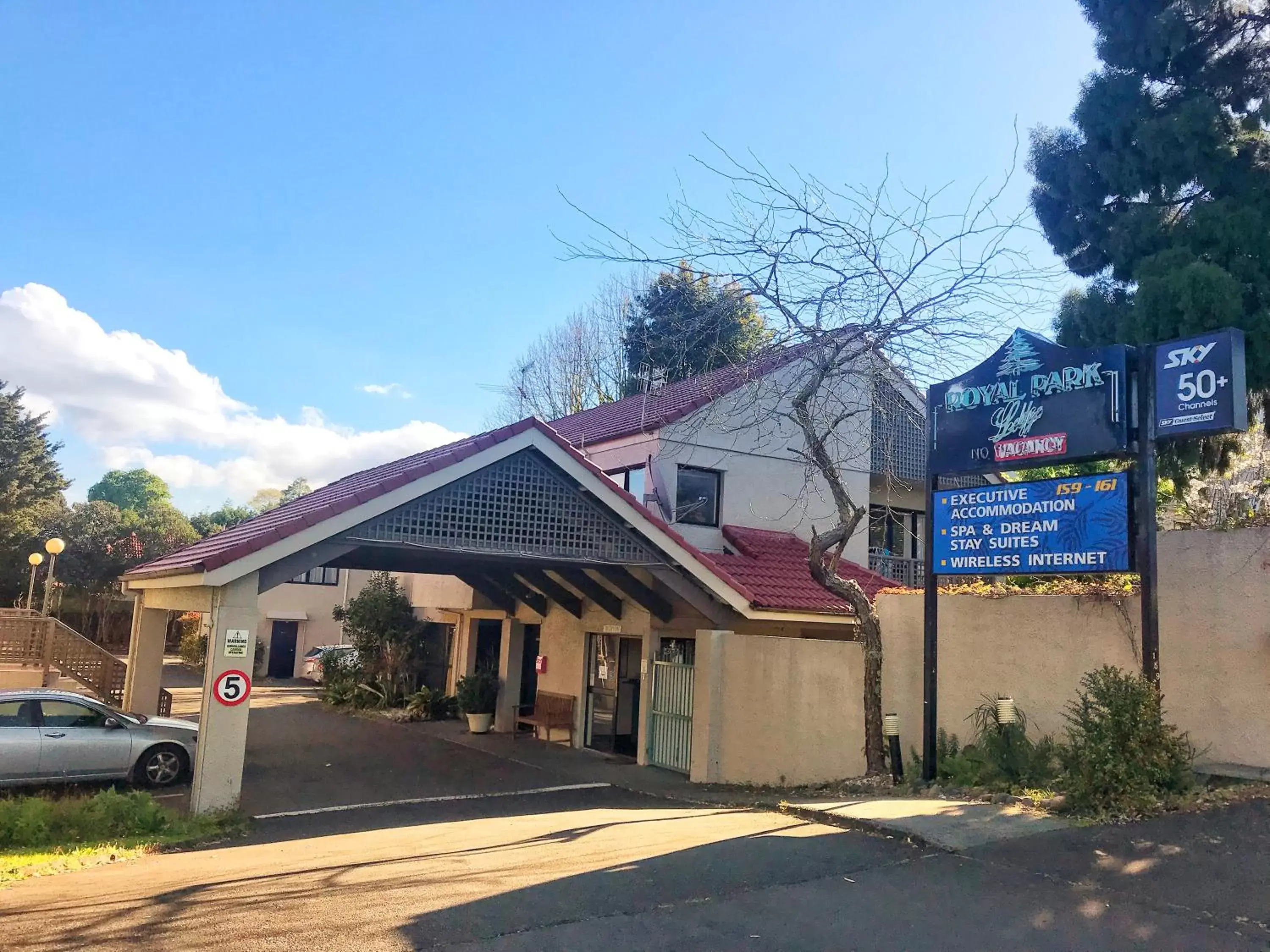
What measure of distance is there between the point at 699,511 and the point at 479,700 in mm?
5860

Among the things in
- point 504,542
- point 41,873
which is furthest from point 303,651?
point 41,873

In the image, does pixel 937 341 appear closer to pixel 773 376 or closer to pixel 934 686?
pixel 934 686

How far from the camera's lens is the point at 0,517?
39.6 meters

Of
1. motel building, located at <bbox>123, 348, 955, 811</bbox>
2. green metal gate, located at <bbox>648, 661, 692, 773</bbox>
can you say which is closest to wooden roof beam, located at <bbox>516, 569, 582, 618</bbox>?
motel building, located at <bbox>123, 348, 955, 811</bbox>

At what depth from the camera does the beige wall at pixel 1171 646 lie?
31.0 feet

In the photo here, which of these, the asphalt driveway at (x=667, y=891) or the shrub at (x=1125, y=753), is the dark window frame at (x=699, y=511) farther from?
the shrub at (x=1125, y=753)

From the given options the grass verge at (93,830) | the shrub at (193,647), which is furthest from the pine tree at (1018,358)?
the shrub at (193,647)

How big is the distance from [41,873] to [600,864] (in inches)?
185

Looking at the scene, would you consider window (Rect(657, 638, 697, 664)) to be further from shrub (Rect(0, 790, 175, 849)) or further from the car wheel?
shrub (Rect(0, 790, 175, 849))

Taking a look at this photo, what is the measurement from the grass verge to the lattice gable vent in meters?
3.46

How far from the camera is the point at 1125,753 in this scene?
853 cm

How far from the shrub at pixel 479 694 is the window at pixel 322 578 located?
17.0 metres

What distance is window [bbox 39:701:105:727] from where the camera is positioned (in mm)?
12016

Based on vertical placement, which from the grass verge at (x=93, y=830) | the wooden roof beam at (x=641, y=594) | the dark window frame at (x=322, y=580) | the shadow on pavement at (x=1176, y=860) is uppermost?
the dark window frame at (x=322, y=580)
